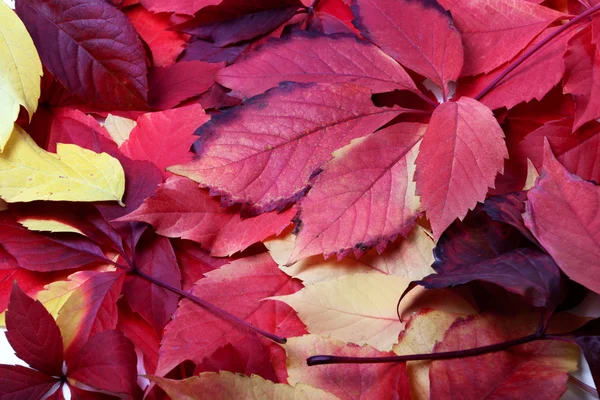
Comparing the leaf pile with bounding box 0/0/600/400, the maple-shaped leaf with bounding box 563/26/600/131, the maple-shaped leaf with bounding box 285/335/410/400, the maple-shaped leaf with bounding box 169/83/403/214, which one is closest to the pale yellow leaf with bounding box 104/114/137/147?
the leaf pile with bounding box 0/0/600/400

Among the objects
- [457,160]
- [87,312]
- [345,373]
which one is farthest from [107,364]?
[457,160]

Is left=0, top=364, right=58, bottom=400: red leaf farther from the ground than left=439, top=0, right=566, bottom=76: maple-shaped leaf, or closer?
closer

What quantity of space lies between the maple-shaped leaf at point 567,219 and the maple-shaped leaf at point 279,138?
0.38 ft

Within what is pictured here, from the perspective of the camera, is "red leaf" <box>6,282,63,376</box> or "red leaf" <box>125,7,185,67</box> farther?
"red leaf" <box>125,7,185,67</box>

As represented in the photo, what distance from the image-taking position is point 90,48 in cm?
45

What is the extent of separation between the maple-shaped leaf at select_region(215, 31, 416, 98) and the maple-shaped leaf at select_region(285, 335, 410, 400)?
18cm

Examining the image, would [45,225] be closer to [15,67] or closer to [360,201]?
[15,67]

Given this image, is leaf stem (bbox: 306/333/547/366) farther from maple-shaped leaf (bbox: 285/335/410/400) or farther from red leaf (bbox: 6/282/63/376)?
red leaf (bbox: 6/282/63/376)

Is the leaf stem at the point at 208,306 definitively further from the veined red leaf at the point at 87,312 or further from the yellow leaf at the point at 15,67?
the yellow leaf at the point at 15,67

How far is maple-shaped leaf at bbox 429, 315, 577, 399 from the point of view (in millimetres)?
334

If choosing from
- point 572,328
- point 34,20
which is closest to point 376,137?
point 572,328

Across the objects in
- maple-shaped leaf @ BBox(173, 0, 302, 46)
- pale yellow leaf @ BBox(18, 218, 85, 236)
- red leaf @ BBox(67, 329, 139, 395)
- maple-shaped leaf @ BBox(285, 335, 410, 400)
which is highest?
maple-shaped leaf @ BBox(173, 0, 302, 46)

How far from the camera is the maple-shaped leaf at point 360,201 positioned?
0.38m

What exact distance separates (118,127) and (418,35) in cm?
24
